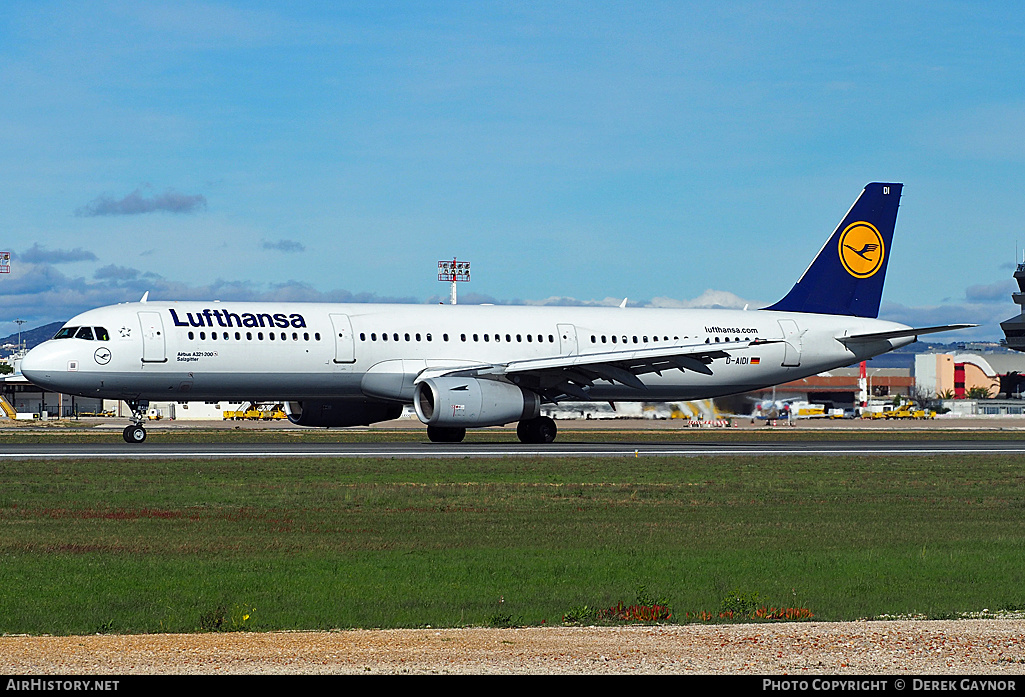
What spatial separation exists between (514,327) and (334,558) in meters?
28.7

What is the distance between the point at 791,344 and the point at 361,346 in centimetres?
1686

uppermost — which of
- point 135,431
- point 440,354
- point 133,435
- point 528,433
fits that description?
point 440,354

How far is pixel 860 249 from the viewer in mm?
50406

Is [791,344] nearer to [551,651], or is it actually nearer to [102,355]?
[102,355]

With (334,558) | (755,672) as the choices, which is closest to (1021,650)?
(755,672)

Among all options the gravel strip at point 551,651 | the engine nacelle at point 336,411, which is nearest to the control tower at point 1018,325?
the engine nacelle at point 336,411

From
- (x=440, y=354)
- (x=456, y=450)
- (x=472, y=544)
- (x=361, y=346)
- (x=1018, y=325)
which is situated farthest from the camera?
(x=1018, y=325)

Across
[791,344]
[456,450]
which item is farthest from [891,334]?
[456,450]

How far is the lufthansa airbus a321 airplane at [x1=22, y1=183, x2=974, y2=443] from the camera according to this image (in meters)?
39.0

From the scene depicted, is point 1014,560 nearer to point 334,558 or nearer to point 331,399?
point 334,558

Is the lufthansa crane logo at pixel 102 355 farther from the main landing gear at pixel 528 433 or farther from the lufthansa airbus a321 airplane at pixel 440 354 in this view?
the main landing gear at pixel 528 433

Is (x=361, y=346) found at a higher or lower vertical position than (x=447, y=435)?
higher

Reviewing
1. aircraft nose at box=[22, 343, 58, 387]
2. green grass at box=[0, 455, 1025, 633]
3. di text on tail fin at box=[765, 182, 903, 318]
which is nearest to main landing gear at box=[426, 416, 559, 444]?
di text on tail fin at box=[765, 182, 903, 318]

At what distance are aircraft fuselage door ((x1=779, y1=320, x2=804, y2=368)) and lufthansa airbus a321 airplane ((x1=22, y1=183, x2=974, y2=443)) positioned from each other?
54mm
